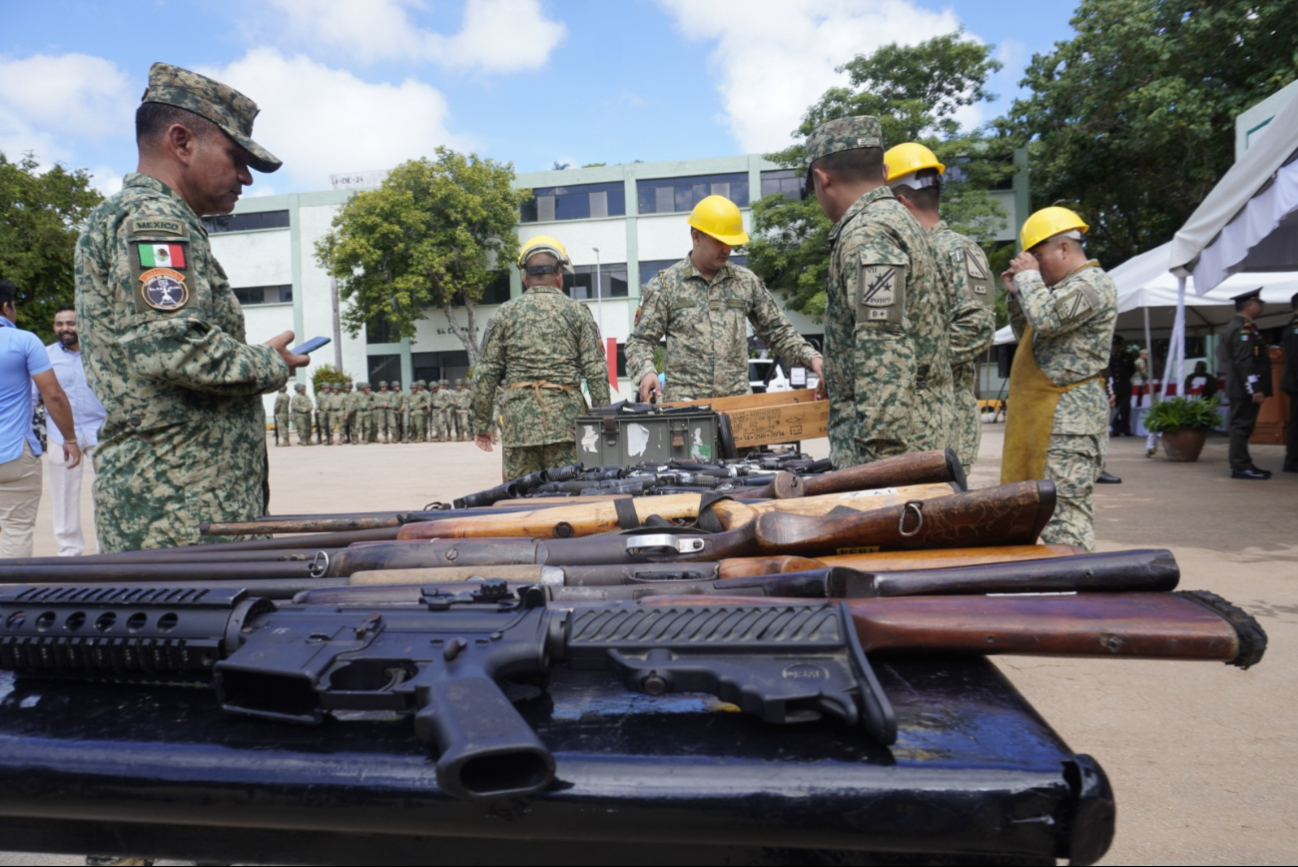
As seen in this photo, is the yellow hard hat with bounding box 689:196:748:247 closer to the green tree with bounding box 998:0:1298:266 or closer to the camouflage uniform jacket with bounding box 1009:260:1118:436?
the camouflage uniform jacket with bounding box 1009:260:1118:436

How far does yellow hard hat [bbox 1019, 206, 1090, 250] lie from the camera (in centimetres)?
395

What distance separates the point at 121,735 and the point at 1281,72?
21.5 meters

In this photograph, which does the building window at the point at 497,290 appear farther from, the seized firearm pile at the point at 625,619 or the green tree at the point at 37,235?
the seized firearm pile at the point at 625,619

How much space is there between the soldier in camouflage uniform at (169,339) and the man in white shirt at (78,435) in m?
3.75

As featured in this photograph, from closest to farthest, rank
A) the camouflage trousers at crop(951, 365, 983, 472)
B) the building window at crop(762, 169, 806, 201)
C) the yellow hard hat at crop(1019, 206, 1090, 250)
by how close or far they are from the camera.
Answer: the yellow hard hat at crop(1019, 206, 1090, 250), the camouflage trousers at crop(951, 365, 983, 472), the building window at crop(762, 169, 806, 201)

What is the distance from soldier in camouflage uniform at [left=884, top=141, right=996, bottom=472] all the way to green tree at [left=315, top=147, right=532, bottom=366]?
31071mm

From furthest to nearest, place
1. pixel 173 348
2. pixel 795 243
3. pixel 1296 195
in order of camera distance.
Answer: pixel 795 243, pixel 1296 195, pixel 173 348

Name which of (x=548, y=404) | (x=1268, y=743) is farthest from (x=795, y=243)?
(x=1268, y=743)

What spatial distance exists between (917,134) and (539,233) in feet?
54.0

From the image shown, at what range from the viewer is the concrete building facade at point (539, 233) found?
34.9 metres

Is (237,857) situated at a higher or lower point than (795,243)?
lower

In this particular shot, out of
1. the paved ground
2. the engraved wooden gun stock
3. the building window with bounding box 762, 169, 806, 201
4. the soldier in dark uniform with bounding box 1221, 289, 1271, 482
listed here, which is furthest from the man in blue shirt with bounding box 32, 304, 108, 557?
the building window with bounding box 762, 169, 806, 201

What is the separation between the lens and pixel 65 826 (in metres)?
1.02

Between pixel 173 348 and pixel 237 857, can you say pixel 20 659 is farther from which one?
pixel 173 348
